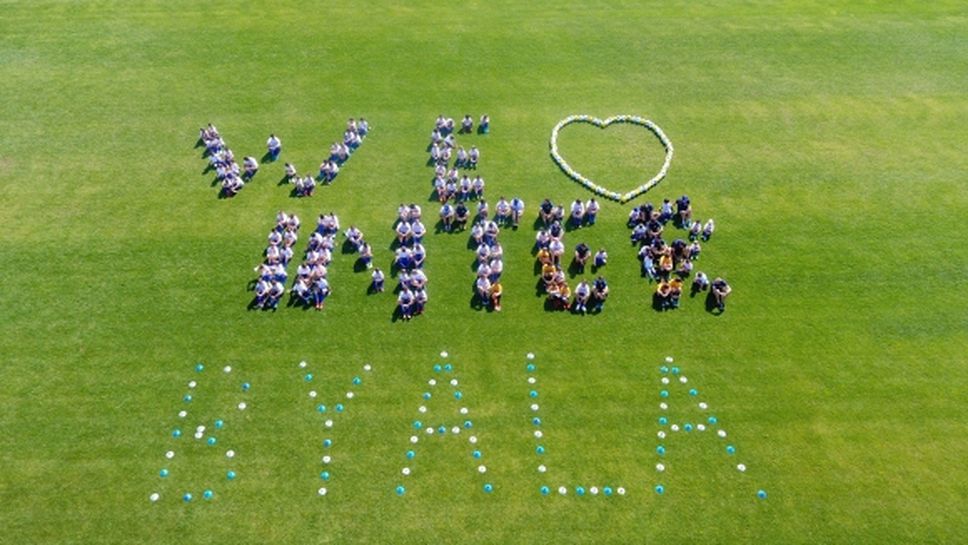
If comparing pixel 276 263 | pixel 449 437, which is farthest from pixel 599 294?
pixel 276 263

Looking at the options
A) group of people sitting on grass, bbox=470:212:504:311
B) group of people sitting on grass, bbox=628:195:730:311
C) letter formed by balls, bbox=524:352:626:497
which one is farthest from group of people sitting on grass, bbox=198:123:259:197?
group of people sitting on grass, bbox=628:195:730:311

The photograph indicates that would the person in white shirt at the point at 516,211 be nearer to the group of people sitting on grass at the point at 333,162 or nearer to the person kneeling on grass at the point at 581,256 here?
the person kneeling on grass at the point at 581,256

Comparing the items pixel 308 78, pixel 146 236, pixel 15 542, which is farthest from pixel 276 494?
pixel 308 78

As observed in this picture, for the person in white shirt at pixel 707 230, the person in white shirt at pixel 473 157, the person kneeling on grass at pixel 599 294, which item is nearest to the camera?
the person kneeling on grass at pixel 599 294

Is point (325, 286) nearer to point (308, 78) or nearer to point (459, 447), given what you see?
point (459, 447)

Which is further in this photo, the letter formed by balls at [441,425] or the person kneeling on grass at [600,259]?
the person kneeling on grass at [600,259]

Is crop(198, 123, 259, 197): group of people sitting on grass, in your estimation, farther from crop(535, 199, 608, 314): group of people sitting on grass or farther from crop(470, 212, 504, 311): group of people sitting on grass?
crop(535, 199, 608, 314): group of people sitting on grass

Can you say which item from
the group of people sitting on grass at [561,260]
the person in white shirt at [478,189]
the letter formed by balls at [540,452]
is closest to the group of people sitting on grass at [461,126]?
the person in white shirt at [478,189]
